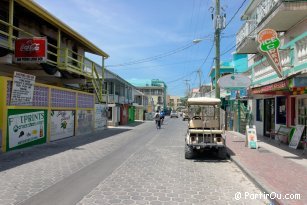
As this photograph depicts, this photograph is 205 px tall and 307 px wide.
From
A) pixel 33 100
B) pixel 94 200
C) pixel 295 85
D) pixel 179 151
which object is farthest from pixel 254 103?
pixel 94 200

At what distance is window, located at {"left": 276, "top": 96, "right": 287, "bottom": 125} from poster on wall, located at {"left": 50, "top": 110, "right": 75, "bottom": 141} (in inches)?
477

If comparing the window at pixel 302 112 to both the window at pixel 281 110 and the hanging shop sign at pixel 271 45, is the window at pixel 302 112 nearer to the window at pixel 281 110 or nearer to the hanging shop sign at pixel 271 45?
the window at pixel 281 110

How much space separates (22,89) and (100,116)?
1399 cm

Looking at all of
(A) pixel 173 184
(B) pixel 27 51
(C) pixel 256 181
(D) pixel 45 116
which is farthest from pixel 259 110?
(A) pixel 173 184

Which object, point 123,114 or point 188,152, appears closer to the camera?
point 188,152

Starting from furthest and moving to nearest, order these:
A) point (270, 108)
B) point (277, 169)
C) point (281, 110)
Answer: point (270, 108) < point (281, 110) < point (277, 169)

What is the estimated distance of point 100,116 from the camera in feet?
90.1

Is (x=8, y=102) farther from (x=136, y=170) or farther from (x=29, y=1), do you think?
(x=136, y=170)

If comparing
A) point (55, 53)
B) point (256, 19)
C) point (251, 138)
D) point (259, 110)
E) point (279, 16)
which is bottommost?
point (251, 138)

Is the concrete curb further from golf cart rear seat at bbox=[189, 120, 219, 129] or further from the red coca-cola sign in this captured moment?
the red coca-cola sign

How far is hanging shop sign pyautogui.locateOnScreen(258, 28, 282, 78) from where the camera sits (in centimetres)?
1191

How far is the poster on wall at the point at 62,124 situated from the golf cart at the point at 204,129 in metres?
7.69

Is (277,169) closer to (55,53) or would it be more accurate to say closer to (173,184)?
(173,184)

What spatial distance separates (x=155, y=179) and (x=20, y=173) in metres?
3.77
